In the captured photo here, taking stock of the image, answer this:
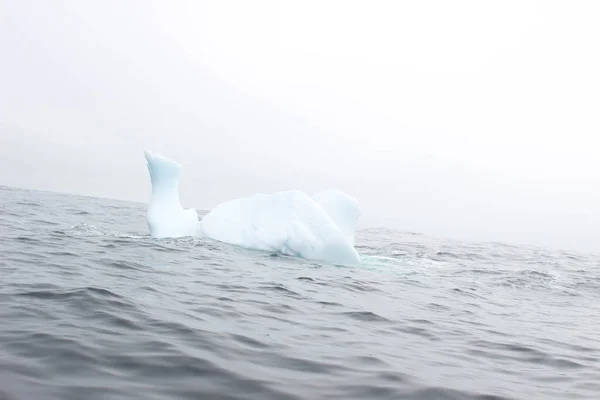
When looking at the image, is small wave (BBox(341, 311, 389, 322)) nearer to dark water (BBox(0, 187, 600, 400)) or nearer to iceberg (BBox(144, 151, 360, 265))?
dark water (BBox(0, 187, 600, 400))

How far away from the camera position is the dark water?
382 cm

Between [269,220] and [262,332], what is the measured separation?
8.93 m

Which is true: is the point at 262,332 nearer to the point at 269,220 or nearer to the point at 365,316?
the point at 365,316

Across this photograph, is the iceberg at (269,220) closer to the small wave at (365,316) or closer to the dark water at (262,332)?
the dark water at (262,332)

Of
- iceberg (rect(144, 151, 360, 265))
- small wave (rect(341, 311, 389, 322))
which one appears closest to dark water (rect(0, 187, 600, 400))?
small wave (rect(341, 311, 389, 322))

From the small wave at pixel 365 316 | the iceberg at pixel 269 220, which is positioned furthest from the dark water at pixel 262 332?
the iceberg at pixel 269 220

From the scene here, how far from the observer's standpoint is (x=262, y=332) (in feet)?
17.9

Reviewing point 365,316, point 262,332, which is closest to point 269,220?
point 365,316

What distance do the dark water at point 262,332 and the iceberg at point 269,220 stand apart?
91.9 inches

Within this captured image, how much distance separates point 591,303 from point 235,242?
8.78 m

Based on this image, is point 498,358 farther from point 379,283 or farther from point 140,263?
point 140,263

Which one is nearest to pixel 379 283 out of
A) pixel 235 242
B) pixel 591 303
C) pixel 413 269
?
pixel 413 269

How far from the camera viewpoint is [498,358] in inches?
218

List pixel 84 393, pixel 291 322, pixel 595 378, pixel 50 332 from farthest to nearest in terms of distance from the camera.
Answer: pixel 291 322 < pixel 595 378 < pixel 50 332 < pixel 84 393
